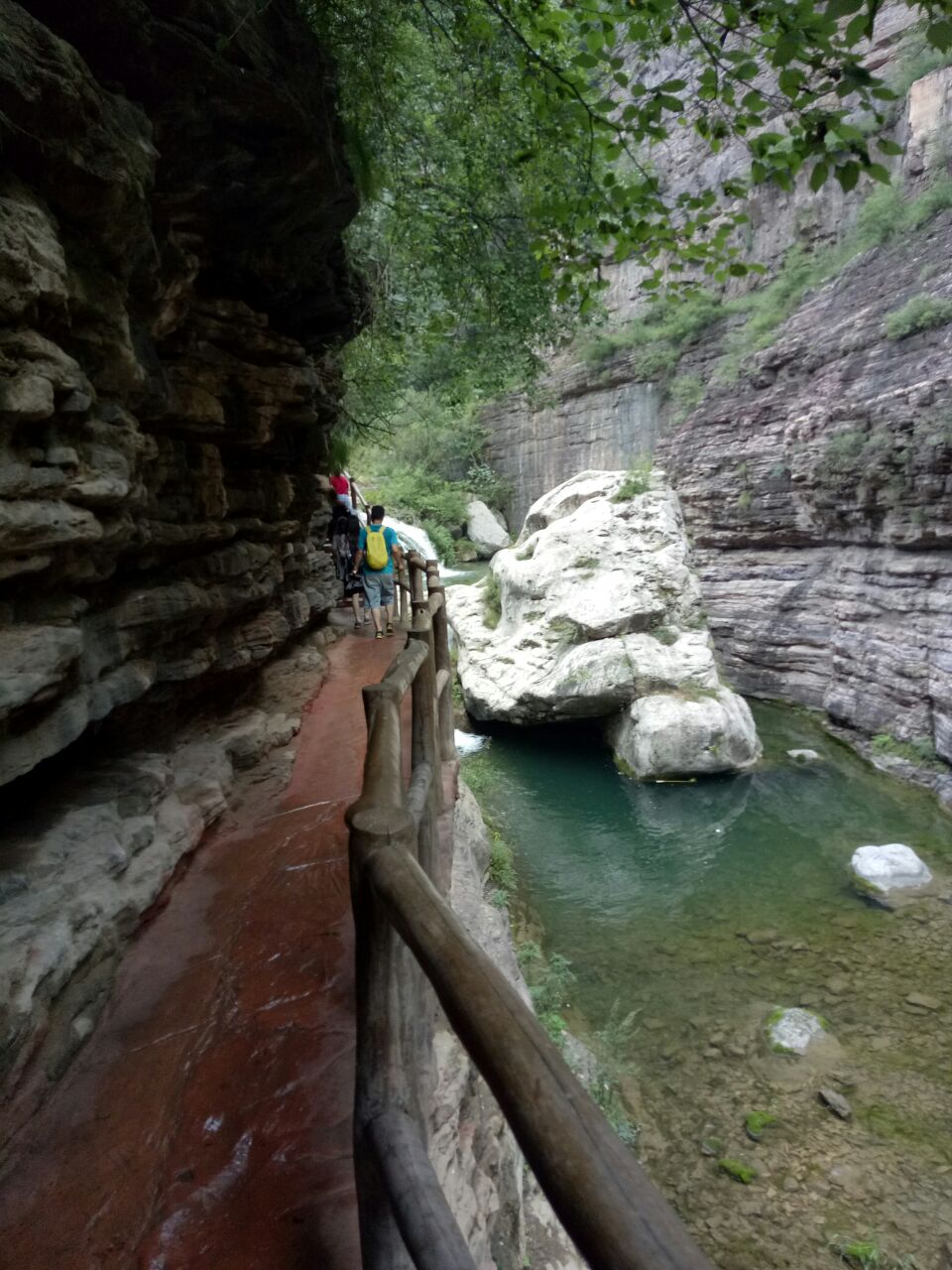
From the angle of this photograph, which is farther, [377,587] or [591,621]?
Result: [591,621]

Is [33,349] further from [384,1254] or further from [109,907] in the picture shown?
[384,1254]

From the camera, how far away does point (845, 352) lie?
1354 centimetres

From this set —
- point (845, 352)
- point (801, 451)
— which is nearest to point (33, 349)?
point (801, 451)

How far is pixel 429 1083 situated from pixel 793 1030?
529 centimetres

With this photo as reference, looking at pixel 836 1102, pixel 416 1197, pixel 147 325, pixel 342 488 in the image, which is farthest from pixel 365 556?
pixel 416 1197

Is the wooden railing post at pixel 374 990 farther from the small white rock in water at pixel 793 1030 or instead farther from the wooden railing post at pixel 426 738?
the small white rock in water at pixel 793 1030

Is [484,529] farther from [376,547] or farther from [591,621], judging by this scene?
[376,547]

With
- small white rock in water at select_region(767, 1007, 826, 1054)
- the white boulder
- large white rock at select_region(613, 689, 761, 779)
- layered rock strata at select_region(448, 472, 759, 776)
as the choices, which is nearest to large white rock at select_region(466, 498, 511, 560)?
layered rock strata at select_region(448, 472, 759, 776)

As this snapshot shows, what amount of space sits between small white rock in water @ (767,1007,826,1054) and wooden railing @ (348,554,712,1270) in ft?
16.8

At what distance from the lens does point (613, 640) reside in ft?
40.8

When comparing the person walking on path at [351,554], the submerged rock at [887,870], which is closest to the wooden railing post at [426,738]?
the person walking on path at [351,554]

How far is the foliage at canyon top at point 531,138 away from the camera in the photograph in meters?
2.79

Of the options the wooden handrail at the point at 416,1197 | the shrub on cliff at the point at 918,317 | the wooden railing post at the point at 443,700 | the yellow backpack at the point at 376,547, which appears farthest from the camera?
the shrub on cliff at the point at 918,317

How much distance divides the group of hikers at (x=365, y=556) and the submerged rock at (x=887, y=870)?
246 inches
